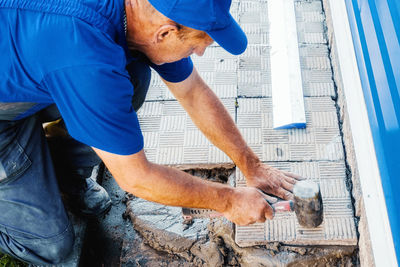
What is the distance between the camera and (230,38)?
2.13m

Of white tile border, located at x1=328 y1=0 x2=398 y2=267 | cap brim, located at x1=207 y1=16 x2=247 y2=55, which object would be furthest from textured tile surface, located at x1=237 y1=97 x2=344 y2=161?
cap brim, located at x1=207 y1=16 x2=247 y2=55

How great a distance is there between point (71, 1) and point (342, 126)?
89.8 inches

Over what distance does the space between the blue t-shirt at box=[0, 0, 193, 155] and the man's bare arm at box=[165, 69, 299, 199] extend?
0.74 metres

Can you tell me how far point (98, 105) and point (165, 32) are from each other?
0.45m

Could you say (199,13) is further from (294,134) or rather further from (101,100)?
(294,134)

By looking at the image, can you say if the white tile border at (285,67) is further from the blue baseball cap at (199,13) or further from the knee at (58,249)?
the knee at (58,249)

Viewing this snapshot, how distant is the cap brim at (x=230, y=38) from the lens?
203 cm

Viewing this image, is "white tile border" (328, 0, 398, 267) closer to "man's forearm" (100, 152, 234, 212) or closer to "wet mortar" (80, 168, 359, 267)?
"wet mortar" (80, 168, 359, 267)

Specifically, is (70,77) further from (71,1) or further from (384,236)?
(384,236)

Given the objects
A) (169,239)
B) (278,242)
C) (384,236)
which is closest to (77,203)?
(169,239)

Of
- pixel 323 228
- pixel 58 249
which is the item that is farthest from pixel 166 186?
pixel 323 228

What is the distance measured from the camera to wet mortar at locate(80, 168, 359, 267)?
291 centimetres

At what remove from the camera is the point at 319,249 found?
9.55ft

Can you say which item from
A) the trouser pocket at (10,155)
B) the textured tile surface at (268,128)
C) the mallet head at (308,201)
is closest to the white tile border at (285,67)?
the textured tile surface at (268,128)
